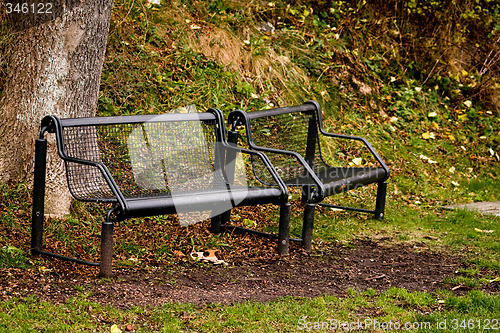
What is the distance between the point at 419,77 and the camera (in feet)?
31.8

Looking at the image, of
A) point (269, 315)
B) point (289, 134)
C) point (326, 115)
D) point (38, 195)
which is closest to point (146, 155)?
point (38, 195)

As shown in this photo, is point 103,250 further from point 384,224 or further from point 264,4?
point 264,4

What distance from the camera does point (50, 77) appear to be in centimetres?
461

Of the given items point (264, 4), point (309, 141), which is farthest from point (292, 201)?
point (264, 4)

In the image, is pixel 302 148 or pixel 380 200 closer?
pixel 380 200

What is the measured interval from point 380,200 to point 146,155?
2.22m

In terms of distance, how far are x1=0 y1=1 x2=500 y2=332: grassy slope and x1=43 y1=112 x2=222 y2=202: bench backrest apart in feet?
1.40

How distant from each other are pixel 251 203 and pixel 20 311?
67.9 inches

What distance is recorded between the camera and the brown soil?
11.7ft

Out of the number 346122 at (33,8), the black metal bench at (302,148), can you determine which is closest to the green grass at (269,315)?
the black metal bench at (302,148)

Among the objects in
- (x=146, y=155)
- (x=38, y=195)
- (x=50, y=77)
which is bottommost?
(x=38, y=195)

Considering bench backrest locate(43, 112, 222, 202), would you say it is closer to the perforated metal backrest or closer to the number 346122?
the perforated metal backrest

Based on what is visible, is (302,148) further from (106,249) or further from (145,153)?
(106,249)

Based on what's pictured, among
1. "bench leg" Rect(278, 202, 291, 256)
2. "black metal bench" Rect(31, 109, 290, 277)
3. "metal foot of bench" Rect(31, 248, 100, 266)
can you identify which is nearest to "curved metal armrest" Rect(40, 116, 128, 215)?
"black metal bench" Rect(31, 109, 290, 277)
